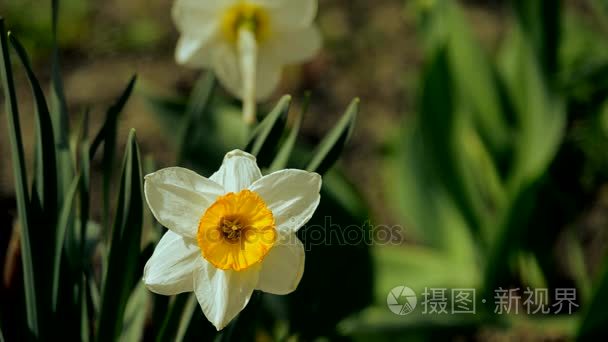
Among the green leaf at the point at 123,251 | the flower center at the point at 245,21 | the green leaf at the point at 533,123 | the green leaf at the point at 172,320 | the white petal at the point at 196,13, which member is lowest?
the green leaf at the point at 533,123

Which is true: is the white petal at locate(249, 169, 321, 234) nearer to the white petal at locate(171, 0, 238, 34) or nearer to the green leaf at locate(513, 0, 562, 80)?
the white petal at locate(171, 0, 238, 34)

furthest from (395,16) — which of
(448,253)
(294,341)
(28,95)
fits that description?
(294,341)

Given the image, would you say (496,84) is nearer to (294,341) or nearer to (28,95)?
(294,341)

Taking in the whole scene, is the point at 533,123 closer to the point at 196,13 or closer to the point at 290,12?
the point at 290,12

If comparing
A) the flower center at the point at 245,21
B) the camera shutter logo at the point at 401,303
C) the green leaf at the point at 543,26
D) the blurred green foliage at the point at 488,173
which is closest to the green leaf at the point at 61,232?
the flower center at the point at 245,21

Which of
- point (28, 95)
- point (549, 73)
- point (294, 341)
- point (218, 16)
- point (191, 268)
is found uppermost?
point (218, 16)

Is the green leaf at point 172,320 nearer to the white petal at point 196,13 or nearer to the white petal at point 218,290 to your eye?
the white petal at point 218,290

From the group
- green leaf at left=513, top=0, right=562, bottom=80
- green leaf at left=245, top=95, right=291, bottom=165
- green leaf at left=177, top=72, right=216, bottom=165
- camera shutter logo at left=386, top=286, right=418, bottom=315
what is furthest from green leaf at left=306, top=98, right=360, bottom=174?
green leaf at left=513, top=0, right=562, bottom=80
